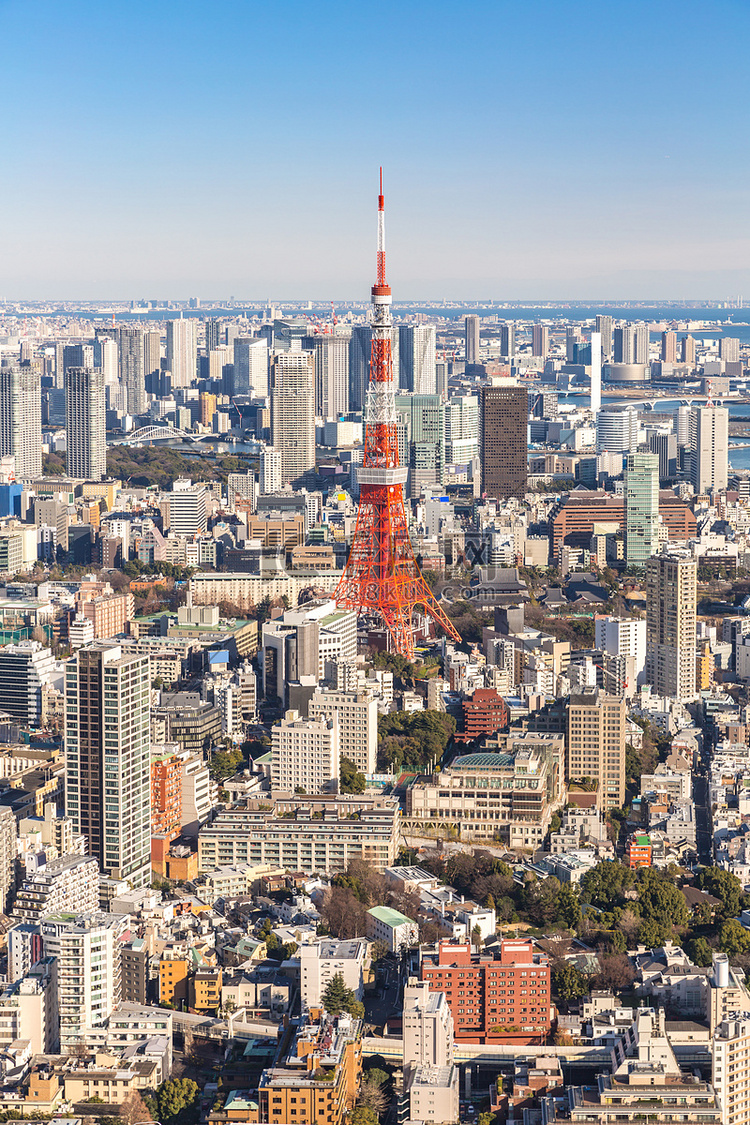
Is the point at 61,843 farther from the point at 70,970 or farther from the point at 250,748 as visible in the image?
the point at 250,748

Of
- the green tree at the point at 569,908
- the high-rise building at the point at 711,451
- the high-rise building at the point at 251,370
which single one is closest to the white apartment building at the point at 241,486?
the high-rise building at the point at 711,451

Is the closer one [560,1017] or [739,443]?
[560,1017]

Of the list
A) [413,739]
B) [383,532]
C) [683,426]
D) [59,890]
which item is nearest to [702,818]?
[413,739]

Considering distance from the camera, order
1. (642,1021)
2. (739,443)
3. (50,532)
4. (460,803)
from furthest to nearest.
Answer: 1. (739,443)
2. (50,532)
3. (460,803)
4. (642,1021)

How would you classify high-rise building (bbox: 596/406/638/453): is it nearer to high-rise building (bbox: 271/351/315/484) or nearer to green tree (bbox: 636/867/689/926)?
high-rise building (bbox: 271/351/315/484)

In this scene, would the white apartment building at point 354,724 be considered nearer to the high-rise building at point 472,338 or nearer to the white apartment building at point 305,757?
the white apartment building at point 305,757

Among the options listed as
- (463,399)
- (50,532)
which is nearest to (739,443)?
(463,399)

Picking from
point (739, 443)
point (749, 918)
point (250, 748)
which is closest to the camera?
point (749, 918)
